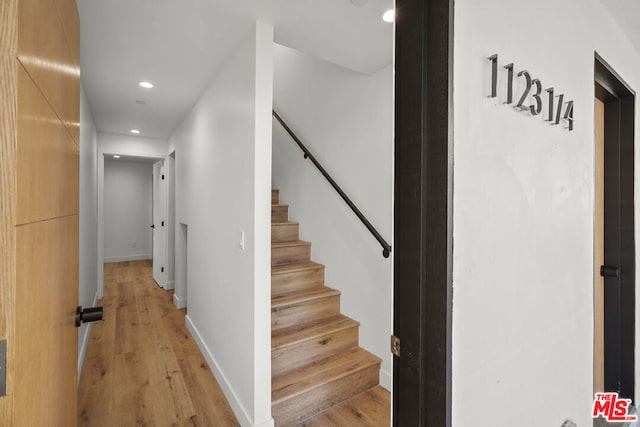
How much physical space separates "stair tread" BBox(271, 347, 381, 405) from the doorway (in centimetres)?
141

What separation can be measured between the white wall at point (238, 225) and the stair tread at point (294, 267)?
0.48 metres

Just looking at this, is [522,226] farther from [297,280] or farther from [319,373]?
[297,280]

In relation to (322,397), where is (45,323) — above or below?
above

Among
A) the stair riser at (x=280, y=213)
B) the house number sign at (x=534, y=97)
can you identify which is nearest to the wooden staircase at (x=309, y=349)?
the stair riser at (x=280, y=213)

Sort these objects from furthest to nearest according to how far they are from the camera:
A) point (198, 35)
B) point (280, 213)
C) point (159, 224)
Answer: point (159, 224)
point (280, 213)
point (198, 35)

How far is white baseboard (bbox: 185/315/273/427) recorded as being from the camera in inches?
70.2

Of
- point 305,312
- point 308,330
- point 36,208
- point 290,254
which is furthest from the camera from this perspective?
point 290,254

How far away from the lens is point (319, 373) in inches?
81.5

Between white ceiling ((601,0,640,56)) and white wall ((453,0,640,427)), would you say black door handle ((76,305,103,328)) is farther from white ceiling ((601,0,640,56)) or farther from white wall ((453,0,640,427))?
white ceiling ((601,0,640,56))

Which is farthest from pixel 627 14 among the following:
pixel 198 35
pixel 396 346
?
pixel 198 35

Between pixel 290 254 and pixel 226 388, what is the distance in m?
1.17

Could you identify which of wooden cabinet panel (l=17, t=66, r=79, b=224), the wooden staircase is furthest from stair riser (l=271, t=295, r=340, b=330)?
wooden cabinet panel (l=17, t=66, r=79, b=224)

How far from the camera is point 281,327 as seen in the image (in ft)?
7.54

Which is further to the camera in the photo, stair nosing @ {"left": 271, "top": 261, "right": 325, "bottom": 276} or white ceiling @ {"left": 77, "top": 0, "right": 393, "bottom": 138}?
stair nosing @ {"left": 271, "top": 261, "right": 325, "bottom": 276}
